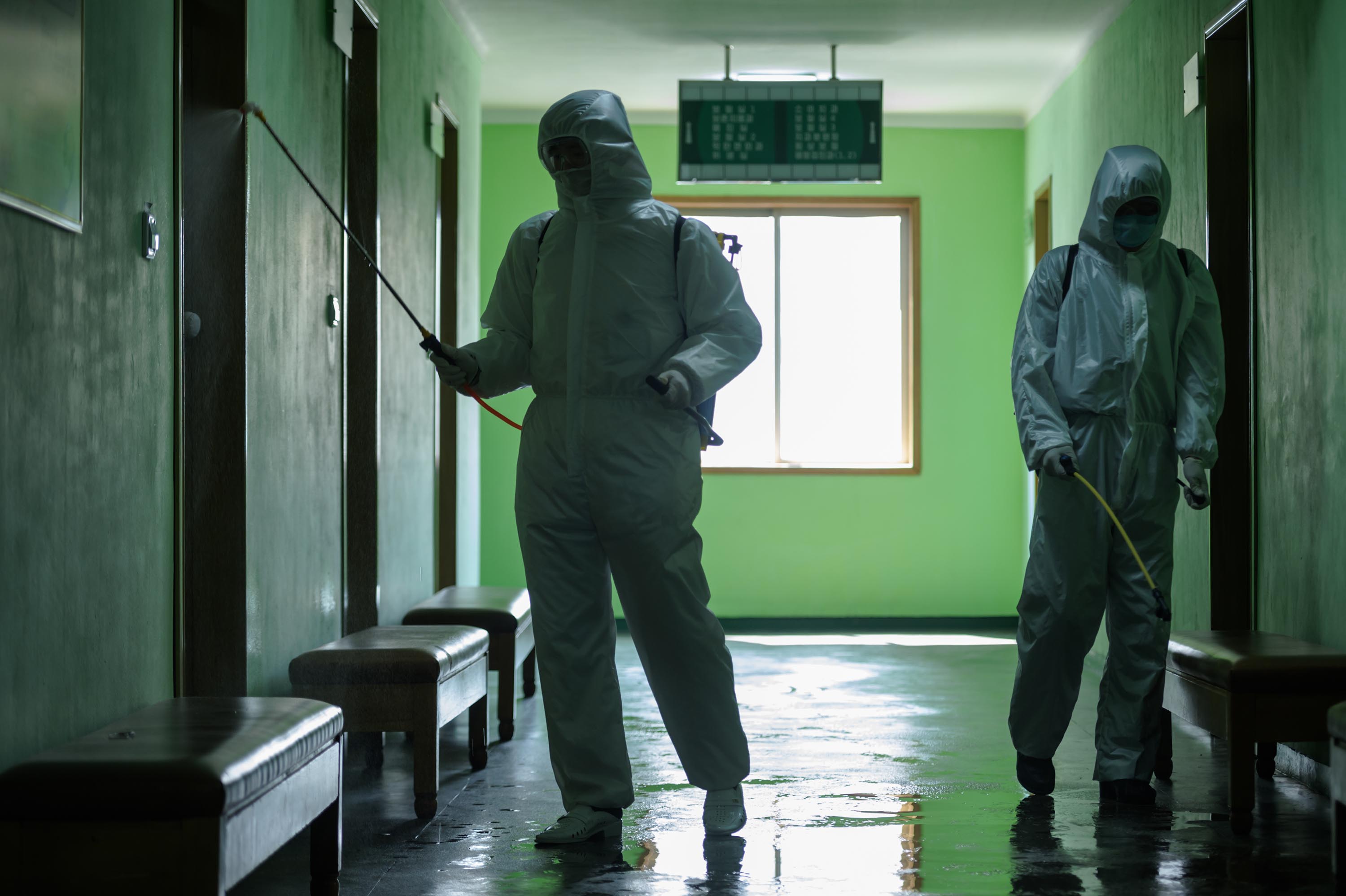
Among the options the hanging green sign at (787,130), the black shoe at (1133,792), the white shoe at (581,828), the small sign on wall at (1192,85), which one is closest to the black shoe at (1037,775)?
the black shoe at (1133,792)

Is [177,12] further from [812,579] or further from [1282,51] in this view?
[812,579]

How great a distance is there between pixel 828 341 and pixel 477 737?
4307mm

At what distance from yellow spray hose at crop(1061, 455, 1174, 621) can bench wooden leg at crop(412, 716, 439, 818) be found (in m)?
1.59

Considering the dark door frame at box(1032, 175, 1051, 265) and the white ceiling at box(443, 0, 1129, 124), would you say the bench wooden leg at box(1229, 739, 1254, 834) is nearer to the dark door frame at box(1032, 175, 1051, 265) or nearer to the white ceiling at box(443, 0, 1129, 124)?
the white ceiling at box(443, 0, 1129, 124)

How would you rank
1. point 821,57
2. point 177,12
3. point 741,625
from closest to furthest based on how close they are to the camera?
1. point 177,12
2. point 821,57
3. point 741,625

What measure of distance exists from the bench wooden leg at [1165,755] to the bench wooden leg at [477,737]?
1.80 metres

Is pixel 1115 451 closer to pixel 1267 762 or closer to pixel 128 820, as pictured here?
pixel 1267 762

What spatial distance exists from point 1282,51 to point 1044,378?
130 cm

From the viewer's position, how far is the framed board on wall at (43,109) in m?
1.96

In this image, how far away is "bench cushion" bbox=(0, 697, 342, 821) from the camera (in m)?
1.85

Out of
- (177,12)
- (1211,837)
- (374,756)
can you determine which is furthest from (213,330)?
(1211,837)

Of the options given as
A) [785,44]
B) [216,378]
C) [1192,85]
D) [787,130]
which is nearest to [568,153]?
[216,378]

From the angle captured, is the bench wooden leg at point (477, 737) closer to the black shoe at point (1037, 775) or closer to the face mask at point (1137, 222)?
the black shoe at point (1037, 775)

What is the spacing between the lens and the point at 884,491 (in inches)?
290
